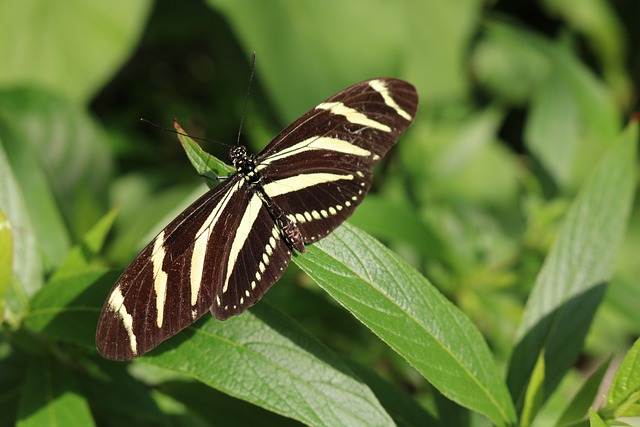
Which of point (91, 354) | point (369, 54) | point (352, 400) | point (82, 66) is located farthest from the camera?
point (369, 54)

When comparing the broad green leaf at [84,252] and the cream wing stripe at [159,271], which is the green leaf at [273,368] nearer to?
the cream wing stripe at [159,271]

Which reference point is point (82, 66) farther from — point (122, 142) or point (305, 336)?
point (305, 336)

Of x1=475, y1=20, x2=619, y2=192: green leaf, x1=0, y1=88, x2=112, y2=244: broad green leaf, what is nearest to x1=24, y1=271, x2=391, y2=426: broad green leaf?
x1=0, y1=88, x2=112, y2=244: broad green leaf

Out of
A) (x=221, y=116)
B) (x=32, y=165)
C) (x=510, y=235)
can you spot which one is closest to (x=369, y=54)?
(x=221, y=116)

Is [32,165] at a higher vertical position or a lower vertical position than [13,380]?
higher

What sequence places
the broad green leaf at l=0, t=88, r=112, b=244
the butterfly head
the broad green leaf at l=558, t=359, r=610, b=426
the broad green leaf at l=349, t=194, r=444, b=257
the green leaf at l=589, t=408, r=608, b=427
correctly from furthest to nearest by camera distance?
the broad green leaf at l=0, t=88, r=112, b=244, the broad green leaf at l=349, t=194, r=444, b=257, the butterfly head, the broad green leaf at l=558, t=359, r=610, b=426, the green leaf at l=589, t=408, r=608, b=427

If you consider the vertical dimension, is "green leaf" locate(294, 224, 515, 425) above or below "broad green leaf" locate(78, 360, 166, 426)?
above

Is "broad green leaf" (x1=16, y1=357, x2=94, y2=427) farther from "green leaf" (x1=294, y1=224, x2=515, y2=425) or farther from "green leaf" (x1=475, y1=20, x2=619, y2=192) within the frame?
"green leaf" (x1=475, y1=20, x2=619, y2=192)

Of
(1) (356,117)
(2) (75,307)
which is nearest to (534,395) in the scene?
(1) (356,117)
